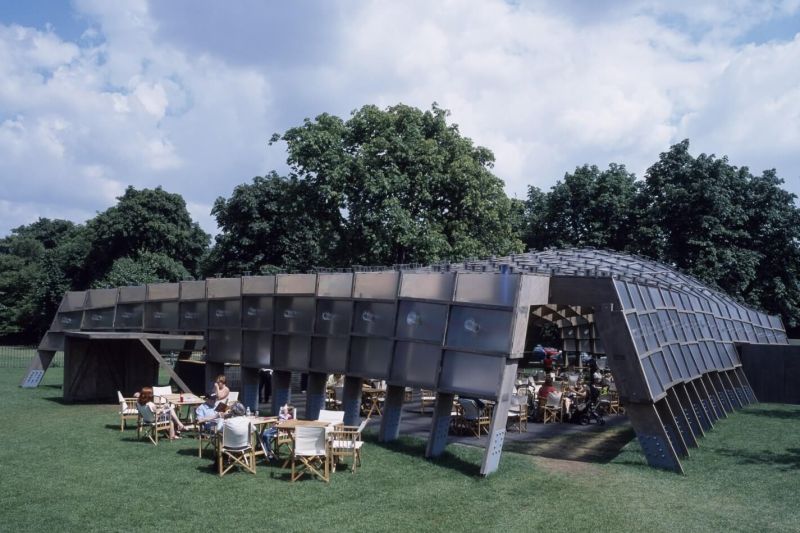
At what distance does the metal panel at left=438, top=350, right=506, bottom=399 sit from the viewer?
13323 millimetres

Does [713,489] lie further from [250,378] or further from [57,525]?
[250,378]

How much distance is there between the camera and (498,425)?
42.2ft

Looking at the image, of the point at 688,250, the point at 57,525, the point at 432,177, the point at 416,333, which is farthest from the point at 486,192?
the point at 57,525

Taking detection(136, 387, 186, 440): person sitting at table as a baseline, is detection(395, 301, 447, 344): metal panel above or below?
above

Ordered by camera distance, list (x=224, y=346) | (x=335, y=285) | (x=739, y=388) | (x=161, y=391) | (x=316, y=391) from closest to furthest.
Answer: (x=335, y=285), (x=316, y=391), (x=161, y=391), (x=224, y=346), (x=739, y=388)

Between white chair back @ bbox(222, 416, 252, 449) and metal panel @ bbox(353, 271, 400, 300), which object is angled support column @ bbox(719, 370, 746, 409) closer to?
metal panel @ bbox(353, 271, 400, 300)

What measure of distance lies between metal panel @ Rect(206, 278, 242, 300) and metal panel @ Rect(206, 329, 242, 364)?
3.32ft

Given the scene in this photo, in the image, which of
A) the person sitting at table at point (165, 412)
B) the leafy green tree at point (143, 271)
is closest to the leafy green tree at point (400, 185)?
the person sitting at table at point (165, 412)

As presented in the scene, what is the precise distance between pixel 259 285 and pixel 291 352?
222cm

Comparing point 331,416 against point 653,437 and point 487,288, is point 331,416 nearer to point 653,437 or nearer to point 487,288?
point 487,288

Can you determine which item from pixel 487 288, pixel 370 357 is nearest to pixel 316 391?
pixel 370 357

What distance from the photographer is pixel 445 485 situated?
12.0 m

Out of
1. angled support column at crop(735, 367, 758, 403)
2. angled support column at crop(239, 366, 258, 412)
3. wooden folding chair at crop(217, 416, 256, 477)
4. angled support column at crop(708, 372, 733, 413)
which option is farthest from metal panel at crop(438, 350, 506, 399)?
angled support column at crop(735, 367, 758, 403)

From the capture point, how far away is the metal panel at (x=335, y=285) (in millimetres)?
17125
